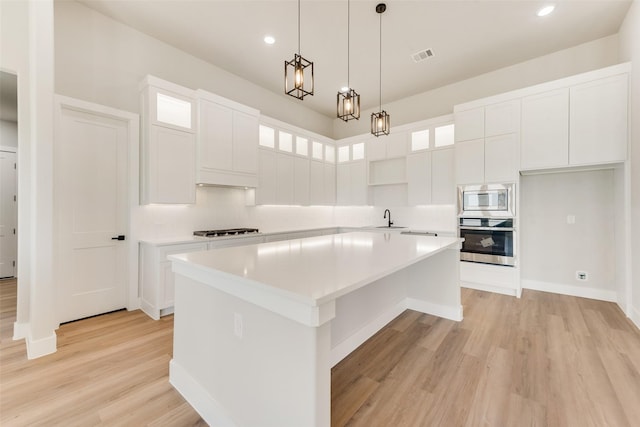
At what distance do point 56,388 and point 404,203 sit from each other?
5115mm

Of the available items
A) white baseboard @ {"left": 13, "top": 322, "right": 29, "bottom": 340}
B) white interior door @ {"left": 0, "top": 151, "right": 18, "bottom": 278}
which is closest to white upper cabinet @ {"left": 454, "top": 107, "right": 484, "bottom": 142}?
white baseboard @ {"left": 13, "top": 322, "right": 29, "bottom": 340}

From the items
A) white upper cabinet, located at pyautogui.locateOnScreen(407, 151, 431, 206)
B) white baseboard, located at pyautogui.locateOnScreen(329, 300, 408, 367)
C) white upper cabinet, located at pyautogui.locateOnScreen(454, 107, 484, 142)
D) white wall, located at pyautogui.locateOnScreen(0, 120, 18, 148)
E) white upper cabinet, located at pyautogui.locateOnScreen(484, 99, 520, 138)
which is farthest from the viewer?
white upper cabinet, located at pyautogui.locateOnScreen(407, 151, 431, 206)

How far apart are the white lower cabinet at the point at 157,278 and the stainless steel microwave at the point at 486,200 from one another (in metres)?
3.94

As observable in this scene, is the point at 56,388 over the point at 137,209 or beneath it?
beneath

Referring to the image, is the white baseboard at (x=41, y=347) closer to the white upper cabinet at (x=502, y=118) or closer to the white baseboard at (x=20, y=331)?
the white baseboard at (x=20, y=331)

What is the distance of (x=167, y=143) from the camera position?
3.35m

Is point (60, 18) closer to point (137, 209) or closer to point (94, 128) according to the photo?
point (94, 128)

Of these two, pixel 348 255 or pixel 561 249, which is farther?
pixel 561 249

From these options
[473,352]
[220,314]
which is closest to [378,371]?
[473,352]

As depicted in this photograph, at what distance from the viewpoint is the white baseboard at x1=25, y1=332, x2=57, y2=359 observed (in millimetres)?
2254

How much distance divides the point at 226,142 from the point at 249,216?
51.7 inches

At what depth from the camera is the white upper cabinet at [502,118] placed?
12.3 feet

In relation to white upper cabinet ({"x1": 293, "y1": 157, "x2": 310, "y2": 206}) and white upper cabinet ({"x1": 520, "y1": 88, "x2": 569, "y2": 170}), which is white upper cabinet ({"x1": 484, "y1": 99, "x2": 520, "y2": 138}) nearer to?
white upper cabinet ({"x1": 520, "y1": 88, "x2": 569, "y2": 170})

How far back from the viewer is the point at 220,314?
5.01ft
